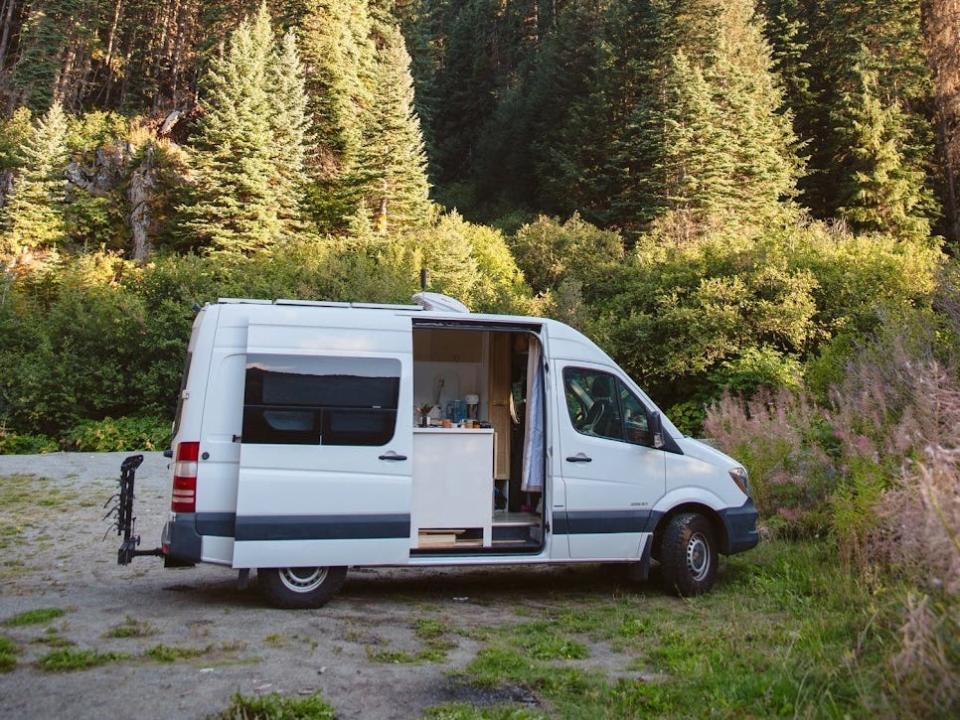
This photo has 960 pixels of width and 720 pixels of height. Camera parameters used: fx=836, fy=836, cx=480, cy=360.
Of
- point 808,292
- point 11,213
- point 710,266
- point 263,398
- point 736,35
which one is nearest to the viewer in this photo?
point 263,398

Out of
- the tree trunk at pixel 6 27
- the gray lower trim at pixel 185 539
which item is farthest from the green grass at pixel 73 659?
Answer: the tree trunk at pixel 6 27

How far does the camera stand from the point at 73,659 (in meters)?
5.18

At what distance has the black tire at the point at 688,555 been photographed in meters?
7.84

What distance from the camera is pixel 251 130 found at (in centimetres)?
3167

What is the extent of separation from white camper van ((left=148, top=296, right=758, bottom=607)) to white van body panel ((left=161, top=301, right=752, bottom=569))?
12 millimetres

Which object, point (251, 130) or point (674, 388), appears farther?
point (251, 130)

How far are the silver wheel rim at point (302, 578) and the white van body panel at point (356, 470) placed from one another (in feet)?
0.72

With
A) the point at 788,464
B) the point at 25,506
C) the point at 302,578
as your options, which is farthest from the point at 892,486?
the point at 25,506

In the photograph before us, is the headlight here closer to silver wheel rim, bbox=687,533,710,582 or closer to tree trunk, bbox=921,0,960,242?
silver wheel rim, bbox=687,533,710,582

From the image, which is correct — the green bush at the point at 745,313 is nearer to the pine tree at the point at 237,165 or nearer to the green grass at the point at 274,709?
the pine tree at the point at 237,165

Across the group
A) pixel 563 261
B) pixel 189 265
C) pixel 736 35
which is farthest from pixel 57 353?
pixel 736 35

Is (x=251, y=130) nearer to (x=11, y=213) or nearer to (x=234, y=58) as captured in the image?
(x=234, y=58)

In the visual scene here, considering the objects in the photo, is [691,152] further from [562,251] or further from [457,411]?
[457,411]

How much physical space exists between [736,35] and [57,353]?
117 feet
